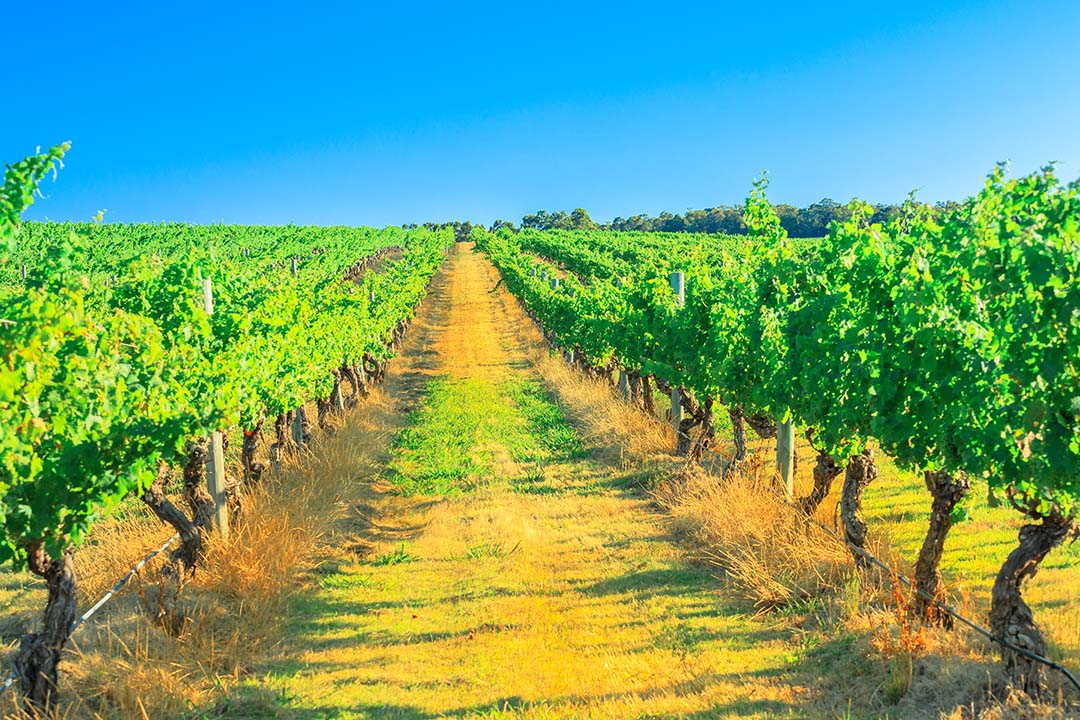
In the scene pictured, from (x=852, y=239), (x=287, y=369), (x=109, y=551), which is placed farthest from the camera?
(x=287, y=369)

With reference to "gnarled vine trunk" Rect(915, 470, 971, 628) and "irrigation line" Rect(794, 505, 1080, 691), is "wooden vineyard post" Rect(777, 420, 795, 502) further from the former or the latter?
"gnarled vine trunk" Rect(915, 470, 971, 628)

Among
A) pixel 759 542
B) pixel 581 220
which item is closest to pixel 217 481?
pixel 759 542

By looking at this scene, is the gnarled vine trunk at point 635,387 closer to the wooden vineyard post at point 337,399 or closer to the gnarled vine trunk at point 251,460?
the wooden vineyard post at point 337,399

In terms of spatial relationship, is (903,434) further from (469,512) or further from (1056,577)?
(469,512)

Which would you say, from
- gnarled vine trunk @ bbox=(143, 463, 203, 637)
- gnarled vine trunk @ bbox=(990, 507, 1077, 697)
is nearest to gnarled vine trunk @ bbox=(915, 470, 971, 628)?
gnarled vine trunk @ bbox=(990, 507, 1077, 697)

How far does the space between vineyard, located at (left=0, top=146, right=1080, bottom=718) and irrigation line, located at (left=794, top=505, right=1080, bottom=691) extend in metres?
0.04

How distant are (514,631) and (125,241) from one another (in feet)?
170

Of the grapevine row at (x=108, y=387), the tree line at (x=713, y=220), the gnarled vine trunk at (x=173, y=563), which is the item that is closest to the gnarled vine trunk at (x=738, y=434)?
the grapevine row at (x=108, y=387)

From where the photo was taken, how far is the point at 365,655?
262 inches

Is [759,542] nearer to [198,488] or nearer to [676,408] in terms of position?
[676,408]

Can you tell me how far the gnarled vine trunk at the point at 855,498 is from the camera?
7.00 meters

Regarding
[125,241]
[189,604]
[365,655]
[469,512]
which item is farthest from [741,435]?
[125,241]

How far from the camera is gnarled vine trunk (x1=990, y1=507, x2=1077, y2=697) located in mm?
4934

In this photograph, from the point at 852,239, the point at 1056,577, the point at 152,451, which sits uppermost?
the point at 852,239
